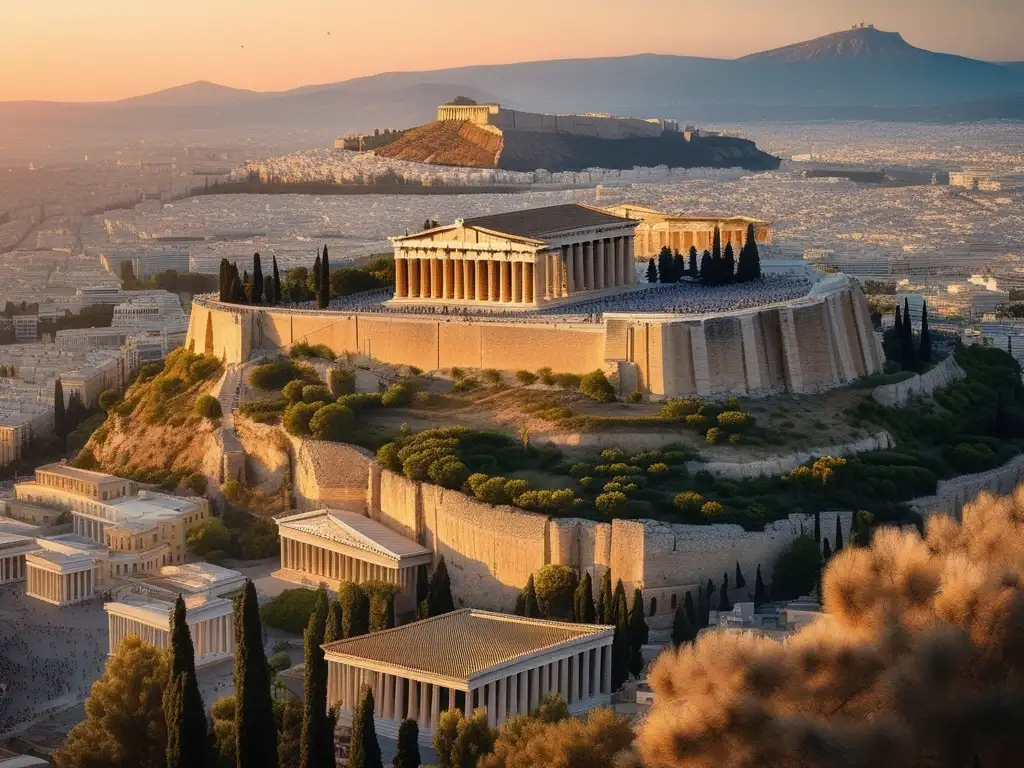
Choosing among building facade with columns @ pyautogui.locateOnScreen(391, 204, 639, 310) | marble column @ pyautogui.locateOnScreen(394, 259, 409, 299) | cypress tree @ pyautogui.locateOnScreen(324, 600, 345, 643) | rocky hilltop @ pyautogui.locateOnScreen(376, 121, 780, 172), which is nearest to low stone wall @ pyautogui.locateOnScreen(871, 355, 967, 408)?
building facade with columns @ pyautogui.locateOnScreen(391, 204, 639, 310)

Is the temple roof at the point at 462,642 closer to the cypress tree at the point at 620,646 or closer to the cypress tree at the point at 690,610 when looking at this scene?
the cypress tree at the point at 620,646

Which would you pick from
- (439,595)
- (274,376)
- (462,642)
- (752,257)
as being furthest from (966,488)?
(274,376)

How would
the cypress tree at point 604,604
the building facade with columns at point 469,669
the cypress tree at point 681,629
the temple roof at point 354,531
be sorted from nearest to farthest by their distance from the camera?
the building facade with columns at point 469,669 → the cypress tree at point 681,629 → the cypress tree at point 604,604 → the temple roof at point 354,531

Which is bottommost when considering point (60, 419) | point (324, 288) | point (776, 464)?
point (60, 419)

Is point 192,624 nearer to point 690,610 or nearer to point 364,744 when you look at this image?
point 690,610

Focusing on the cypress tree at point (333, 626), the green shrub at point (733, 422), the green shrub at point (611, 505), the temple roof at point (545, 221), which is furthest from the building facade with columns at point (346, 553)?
the temple roof at point (545, 221)

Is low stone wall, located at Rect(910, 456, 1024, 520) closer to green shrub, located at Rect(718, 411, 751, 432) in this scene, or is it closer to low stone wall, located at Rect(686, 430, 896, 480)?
low stone wall, located at Rect(686, 430, 896, 480)
